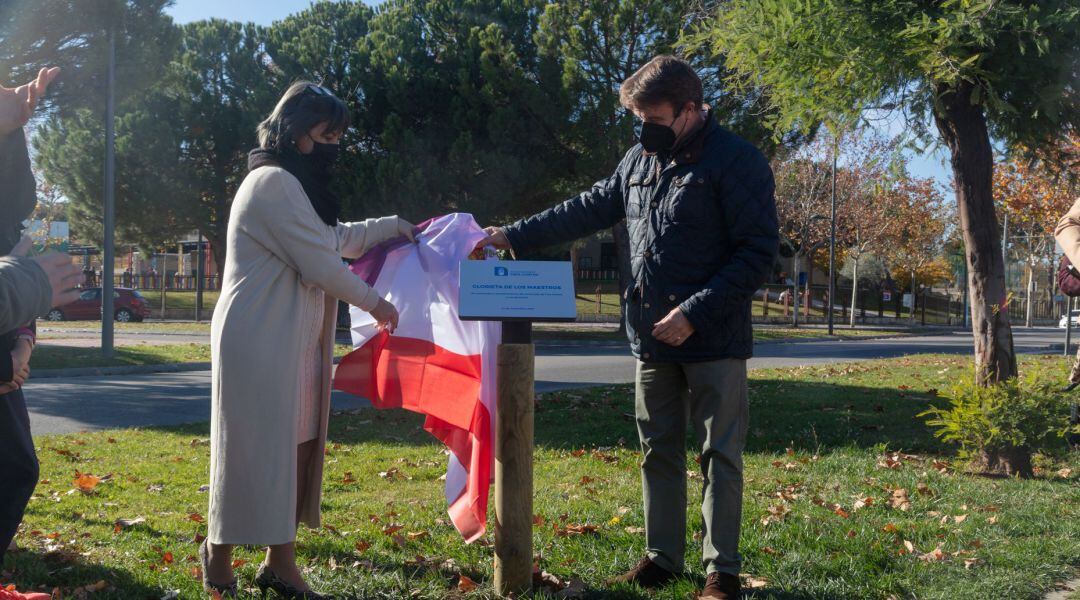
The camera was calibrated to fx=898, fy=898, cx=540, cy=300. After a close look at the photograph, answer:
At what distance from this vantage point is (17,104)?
2846 millimetres

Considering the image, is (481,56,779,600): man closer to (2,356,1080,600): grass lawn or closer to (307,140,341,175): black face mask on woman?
(2,356,1080,600): grass lawn

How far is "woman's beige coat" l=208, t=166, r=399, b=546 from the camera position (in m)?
3.42

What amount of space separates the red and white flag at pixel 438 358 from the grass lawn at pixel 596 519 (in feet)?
1.52

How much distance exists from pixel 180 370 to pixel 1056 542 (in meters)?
15.2

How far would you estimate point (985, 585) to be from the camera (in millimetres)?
3871

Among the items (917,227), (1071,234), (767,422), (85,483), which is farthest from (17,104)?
(917,227)

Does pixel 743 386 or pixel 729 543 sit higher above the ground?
pixel 743 386

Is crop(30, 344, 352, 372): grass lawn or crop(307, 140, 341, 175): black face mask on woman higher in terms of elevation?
crop(307, 140, 341, 175): black face mask on woman

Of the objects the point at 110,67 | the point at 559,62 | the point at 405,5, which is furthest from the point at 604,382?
the point at 405,5

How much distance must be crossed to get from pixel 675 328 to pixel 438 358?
1.24 m

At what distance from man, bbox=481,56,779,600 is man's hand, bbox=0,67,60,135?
7.21ft

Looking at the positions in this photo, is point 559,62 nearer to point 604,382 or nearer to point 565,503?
point 604,382

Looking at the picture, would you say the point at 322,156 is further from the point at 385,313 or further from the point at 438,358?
the point at 438,358

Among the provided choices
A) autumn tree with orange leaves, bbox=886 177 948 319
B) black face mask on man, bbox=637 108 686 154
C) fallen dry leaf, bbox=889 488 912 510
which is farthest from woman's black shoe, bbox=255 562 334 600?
autumn tree with orange leaves, bbox=886 177 948 319
